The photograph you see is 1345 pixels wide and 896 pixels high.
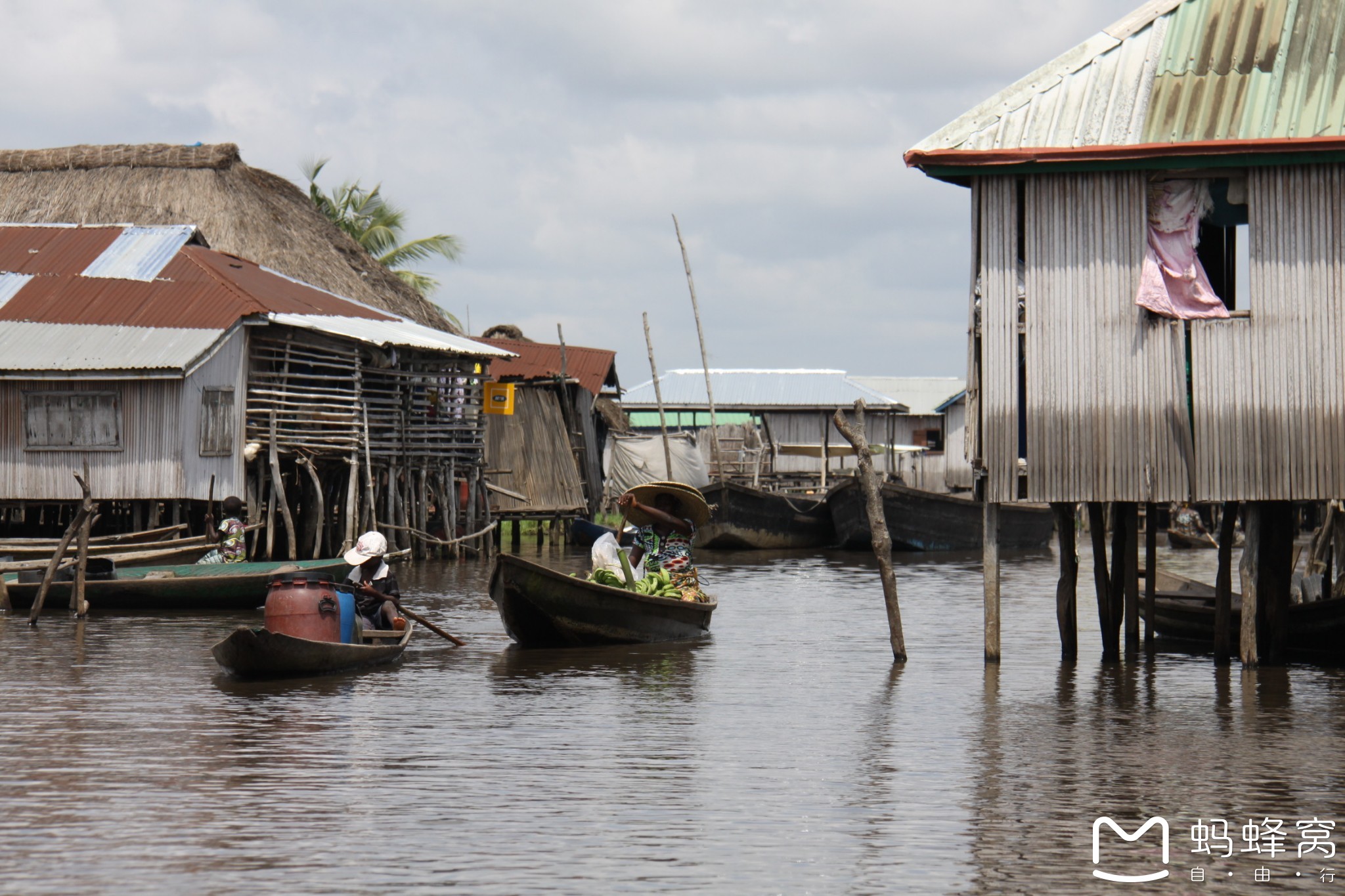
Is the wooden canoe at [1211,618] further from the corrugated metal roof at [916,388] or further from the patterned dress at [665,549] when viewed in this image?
the corrugated metal roof at [916,388]

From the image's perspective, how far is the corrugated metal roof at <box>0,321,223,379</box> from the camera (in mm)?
22047

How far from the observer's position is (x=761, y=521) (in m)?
36.6

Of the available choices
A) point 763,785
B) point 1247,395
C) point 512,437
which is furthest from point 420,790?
point 512,437

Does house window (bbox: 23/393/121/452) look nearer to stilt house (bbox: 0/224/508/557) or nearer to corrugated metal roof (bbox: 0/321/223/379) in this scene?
stilt house (bbox: 0/224/508/557)

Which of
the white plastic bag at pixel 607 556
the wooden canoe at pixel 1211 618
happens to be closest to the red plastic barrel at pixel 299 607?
the white plastic bag at pixel 607 556

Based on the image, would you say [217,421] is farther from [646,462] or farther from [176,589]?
[646,462]

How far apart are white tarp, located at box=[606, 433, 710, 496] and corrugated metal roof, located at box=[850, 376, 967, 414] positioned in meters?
23.3

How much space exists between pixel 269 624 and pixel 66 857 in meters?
5.74

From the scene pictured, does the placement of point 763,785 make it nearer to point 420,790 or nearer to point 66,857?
point 420,790

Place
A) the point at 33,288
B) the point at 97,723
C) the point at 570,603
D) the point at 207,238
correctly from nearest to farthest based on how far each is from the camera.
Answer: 1. the point at 97,723
2. the point at 570,603
3. the point at 33,288
4. the point at 207,238

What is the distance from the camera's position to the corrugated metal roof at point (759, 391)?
51.9 metres

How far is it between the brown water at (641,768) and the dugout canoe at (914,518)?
761 inches

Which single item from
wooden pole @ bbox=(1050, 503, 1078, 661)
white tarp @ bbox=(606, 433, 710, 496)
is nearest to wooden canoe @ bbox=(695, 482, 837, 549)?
white tarp @ bbox=(606, 433, 710, 496)

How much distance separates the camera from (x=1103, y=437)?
1335 centimetres
